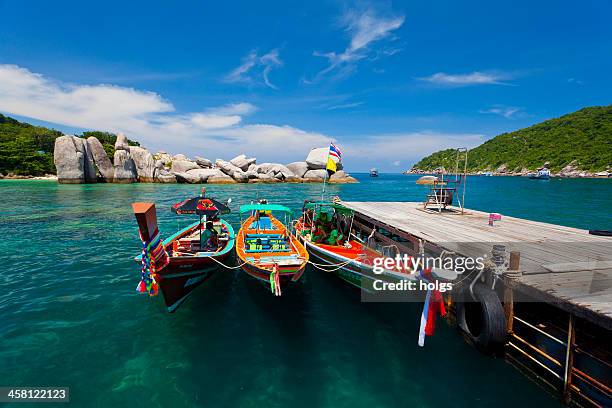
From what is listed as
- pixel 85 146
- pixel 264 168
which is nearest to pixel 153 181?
pixel 85 146

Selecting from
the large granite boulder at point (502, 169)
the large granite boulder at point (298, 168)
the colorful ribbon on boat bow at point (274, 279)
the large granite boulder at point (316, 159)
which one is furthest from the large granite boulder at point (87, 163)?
the large granite boulder at point (502, 169)

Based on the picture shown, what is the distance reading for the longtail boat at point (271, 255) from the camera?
33.2 feet

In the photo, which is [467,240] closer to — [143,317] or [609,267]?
[609,267]

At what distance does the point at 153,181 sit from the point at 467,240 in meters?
82.1

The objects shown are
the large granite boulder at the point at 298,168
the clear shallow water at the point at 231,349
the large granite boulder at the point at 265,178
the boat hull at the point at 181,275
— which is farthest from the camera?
the large granite boulder at the point at 298,168

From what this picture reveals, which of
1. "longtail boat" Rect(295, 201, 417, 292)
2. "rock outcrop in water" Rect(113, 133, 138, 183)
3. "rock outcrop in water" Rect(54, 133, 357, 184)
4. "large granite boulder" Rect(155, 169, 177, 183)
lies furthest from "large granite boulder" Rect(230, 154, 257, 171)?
"longtail boat" Rect(295, 201, 417, 292)

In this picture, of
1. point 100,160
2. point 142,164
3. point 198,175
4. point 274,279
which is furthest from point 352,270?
point 100,160

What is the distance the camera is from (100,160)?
7006 cm

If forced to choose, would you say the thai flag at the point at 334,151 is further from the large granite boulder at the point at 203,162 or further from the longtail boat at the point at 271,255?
the large granite boulder at the point at 203,162

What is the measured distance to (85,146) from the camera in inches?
2660

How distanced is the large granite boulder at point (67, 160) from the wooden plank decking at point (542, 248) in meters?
74.8

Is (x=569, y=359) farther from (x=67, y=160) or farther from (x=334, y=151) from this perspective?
(x=67, y=160)

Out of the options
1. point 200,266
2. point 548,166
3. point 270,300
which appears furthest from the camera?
point 548,166

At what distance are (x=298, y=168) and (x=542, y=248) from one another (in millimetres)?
85029
